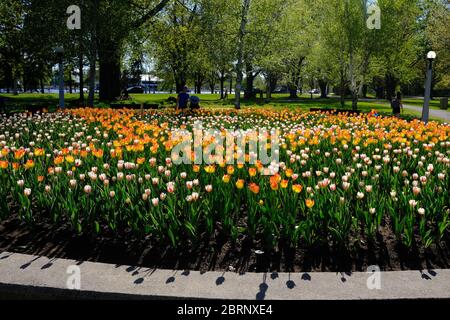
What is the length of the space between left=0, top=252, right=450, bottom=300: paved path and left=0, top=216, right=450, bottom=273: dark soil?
1.17 feet

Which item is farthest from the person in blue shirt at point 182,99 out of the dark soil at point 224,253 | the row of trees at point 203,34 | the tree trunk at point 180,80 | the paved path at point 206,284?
the tree trunk at point 180,80

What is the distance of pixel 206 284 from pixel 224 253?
0.77 metres

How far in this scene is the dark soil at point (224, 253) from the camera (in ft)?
11.9

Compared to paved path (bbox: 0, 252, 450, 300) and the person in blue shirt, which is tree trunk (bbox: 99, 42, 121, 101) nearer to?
the person in blue shirt

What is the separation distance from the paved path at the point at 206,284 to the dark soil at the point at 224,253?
14.0 inches

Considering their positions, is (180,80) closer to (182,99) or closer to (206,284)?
(182,99)

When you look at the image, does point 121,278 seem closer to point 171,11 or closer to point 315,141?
point 315,141

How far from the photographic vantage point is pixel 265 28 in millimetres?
25391

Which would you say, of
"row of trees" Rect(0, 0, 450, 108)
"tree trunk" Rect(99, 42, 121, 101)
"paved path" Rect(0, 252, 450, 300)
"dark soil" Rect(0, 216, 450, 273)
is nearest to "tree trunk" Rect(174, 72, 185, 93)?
"row of trees" Rect(0, 0, 450, 108)

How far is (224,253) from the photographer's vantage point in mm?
3836

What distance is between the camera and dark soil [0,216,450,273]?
3.63m

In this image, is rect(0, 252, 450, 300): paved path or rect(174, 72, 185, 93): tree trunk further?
rect(174, 72, 185, 93): tree trunk
